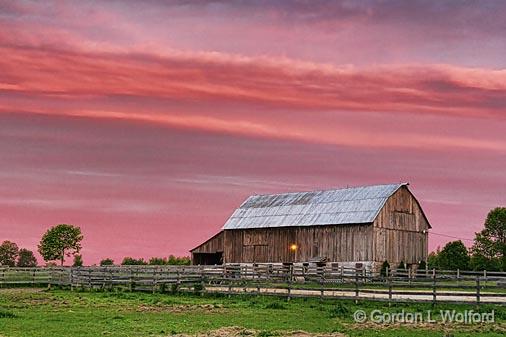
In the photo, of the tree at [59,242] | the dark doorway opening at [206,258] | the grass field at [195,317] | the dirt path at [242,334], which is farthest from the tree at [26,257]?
the dirt path at [242,334]

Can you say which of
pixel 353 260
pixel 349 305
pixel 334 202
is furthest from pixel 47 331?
pixel 334 202

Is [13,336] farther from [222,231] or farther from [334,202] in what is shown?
[222,231]

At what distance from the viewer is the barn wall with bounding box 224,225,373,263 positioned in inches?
2494

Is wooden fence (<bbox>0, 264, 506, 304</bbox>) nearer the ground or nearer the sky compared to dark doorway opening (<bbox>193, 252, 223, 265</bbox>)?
nearer the ground

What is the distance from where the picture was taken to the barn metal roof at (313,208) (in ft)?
213

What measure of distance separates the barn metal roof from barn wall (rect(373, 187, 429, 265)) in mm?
1004

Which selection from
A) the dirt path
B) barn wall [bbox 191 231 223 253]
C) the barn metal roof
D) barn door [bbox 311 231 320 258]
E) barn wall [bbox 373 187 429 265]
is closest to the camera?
the dirt path

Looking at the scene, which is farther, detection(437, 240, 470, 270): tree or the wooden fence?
detection(437, 240, 470, 270): tree

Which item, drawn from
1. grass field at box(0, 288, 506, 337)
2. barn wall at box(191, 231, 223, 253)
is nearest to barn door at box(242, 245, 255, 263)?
barn wall at box(191, 231, 223, 253)

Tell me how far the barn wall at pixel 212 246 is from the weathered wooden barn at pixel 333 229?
156 mm

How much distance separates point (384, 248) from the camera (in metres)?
63.5

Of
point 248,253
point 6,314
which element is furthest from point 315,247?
point 6,314

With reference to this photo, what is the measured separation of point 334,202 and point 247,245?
9.40 meters

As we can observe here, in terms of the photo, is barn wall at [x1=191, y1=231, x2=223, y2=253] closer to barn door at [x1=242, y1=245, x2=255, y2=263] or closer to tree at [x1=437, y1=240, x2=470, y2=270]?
barn door at [x1=242, y1=245, x2=255, y2=263]
